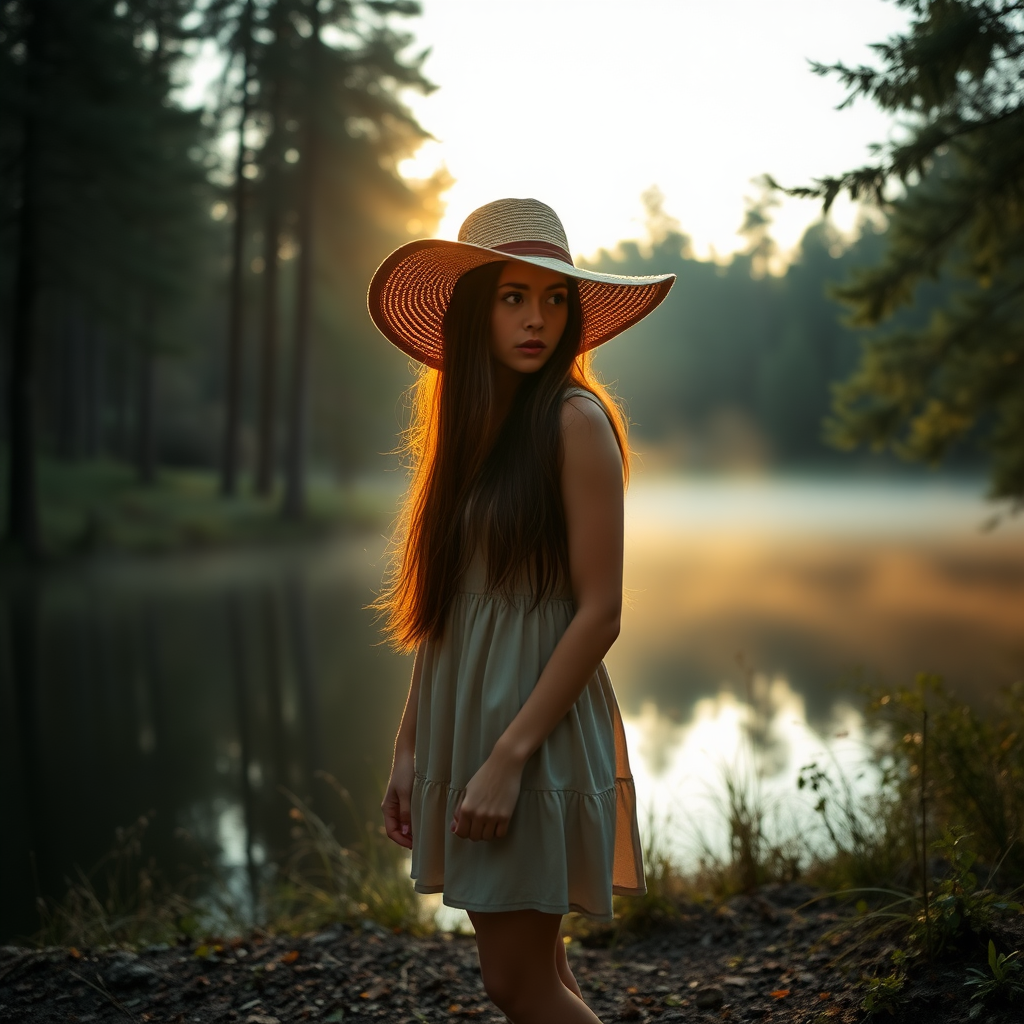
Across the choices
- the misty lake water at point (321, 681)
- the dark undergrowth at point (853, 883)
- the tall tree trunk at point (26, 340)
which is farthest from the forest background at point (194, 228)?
the dark undergrowth at point (853, 883)

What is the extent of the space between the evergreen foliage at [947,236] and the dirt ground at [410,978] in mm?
2948

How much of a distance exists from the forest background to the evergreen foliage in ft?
2.67

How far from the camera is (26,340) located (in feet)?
47.4

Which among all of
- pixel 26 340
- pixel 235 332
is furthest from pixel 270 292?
pixel 26 340

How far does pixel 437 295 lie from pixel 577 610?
842 millimetres

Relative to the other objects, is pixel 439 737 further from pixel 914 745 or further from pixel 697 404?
pixel 697 404

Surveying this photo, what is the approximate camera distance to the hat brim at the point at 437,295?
7.16 feet

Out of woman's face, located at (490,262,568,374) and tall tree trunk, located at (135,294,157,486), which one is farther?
tall tree trunk, located at (135,294,157,486)

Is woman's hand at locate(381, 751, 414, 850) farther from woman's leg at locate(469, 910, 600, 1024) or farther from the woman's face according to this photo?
the woman's face

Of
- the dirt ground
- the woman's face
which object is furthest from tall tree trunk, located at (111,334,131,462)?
the woman's face

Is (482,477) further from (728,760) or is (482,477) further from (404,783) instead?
(728,760)

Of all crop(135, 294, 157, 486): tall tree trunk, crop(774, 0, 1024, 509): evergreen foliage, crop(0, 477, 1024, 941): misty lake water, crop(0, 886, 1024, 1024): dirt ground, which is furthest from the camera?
crop(135, 294, 157, 486): tall tree trunk

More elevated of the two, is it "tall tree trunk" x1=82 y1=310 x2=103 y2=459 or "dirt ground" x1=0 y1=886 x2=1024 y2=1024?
"tall tree trunk" x1=82 y1=310 x2=103 y2=459

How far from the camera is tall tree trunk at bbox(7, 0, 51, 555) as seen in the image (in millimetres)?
13734
